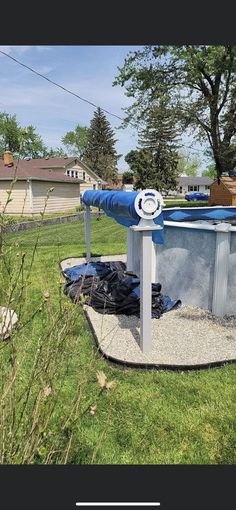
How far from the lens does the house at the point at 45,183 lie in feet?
74.9

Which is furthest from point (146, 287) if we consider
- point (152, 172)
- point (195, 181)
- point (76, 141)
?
point (195, 181)

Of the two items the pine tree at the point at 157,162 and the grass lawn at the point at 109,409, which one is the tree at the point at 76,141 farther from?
the grass lawn at the point at 109,409

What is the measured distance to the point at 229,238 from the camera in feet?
16.5

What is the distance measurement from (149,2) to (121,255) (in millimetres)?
8293

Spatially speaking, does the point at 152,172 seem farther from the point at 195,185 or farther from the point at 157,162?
the point at 195,185

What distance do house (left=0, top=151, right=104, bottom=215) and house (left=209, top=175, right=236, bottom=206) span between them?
380 inches

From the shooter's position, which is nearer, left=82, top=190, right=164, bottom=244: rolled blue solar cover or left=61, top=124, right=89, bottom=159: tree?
left=82, top=190, right=164, bottom=244: rolled blue solar cover

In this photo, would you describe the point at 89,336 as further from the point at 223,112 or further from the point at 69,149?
the point at 69,149

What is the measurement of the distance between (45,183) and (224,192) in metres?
12.3

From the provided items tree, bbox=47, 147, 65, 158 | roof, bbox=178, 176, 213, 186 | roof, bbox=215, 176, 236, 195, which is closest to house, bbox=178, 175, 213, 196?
roof, bbox=178, 176, 213, 186

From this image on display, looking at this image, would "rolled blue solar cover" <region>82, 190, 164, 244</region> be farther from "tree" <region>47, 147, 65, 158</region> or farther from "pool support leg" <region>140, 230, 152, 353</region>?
"tree" <region>47, 147, 65, 158</region>

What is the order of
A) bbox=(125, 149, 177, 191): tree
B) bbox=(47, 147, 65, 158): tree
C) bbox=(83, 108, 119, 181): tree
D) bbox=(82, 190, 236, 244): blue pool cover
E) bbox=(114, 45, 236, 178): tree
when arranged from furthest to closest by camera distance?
bbox=(47, 147, 65, 158): tree < bbox=(83, 108, 119, 181): tree < bbox=(125, 149, 177, 191): tree < bbox=(114, 45, 236, 178): tree < bbox=(82, 190, 236, 244): blue pool cover

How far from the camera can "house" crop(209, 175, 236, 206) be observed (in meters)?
24.4
